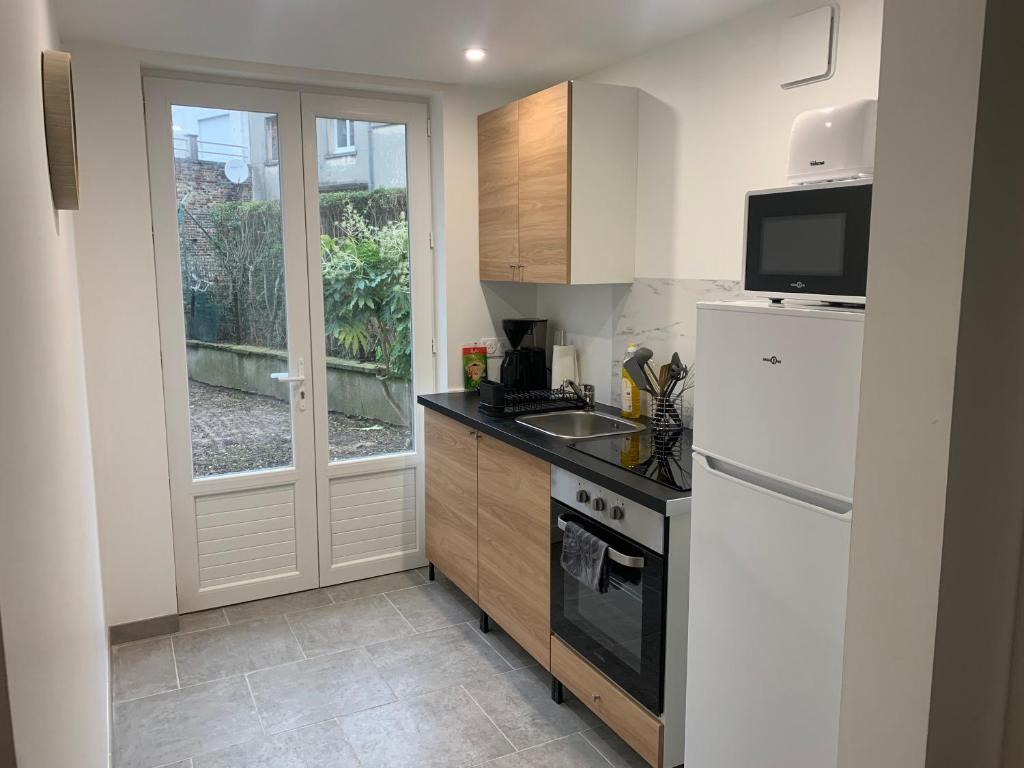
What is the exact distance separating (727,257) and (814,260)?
1.09 meters

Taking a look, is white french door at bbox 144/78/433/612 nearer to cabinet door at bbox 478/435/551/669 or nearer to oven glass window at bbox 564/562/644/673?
cabinet door at bbox 478/435/551/669

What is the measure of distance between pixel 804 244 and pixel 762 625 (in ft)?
2.90

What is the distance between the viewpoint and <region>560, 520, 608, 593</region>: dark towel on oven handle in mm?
2451

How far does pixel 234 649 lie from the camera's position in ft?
10.9

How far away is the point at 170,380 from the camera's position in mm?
3477

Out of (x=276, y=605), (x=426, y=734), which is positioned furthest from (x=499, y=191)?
(x=426, y=734)

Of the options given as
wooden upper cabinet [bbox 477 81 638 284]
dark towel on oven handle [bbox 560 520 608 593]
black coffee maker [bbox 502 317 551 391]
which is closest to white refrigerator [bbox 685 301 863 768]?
dark towel on oven handle [bbox 560 520 608 593]

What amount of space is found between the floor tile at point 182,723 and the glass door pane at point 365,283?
1.27m

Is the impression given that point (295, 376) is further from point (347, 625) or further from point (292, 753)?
point (292, 753)

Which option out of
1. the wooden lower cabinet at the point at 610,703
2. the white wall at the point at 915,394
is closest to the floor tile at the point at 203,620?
the wooden lower cabinet at the point at 610,703

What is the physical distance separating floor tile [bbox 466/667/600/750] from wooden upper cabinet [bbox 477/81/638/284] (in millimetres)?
1568

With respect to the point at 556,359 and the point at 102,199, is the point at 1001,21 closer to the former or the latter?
the point at 556,359

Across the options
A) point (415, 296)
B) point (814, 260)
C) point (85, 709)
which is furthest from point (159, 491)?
point (814, 260)

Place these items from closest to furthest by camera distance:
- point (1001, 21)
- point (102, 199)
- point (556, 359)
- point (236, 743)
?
point (1001, 21) < point (236, 743) < point (102, 199) < point (556, 359)
